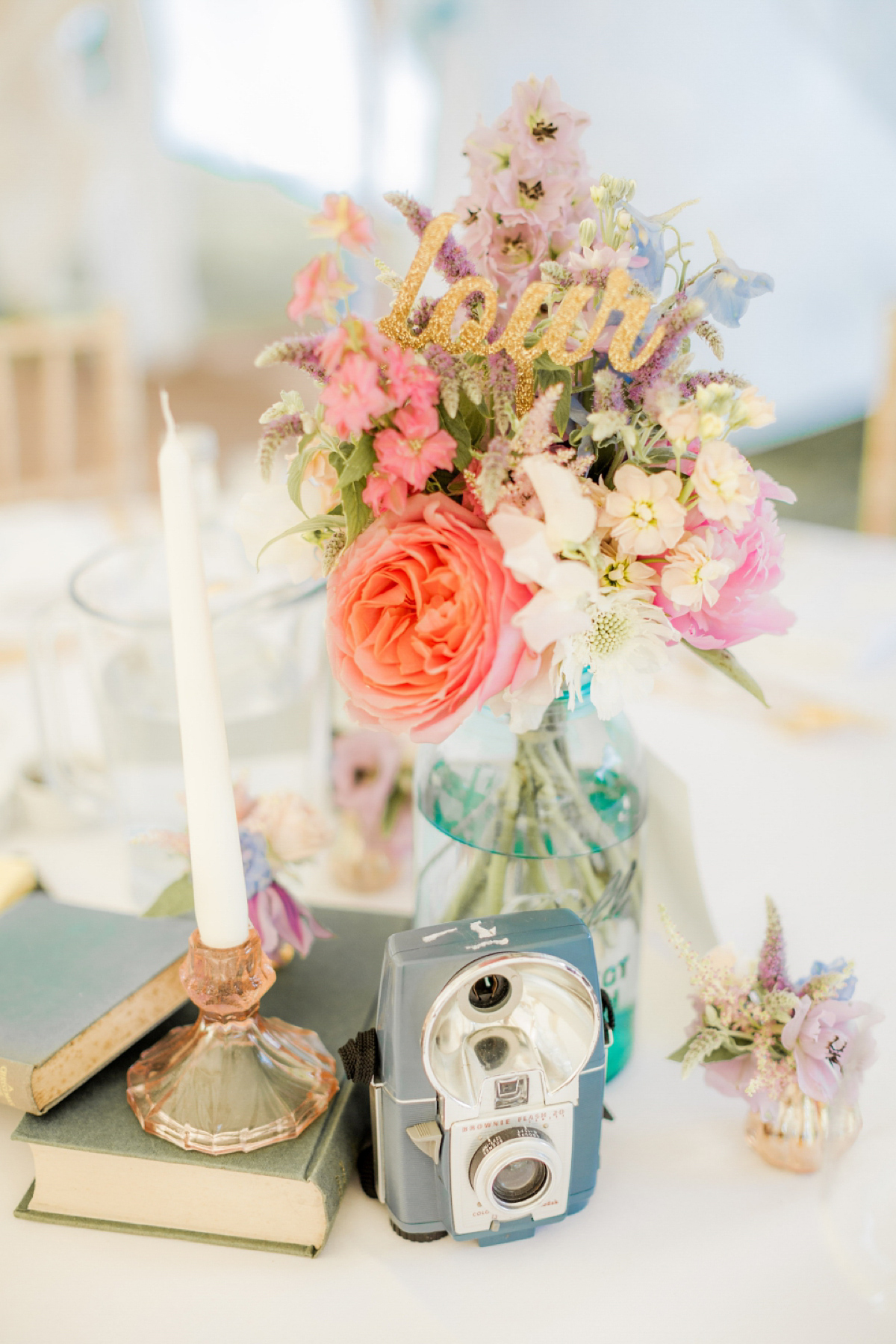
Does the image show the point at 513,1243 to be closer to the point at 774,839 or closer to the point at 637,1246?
the point at 637,1246

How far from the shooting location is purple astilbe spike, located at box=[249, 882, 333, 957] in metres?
0.57

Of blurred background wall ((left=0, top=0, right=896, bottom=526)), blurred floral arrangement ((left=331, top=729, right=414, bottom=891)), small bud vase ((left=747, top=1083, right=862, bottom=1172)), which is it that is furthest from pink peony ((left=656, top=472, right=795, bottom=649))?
blurred background wall ((left=0, top=0, right=896, bottom=526))

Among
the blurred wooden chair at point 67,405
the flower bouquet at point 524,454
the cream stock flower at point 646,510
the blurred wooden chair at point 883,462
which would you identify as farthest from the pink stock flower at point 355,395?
the blurred wooden chair at point 67,405

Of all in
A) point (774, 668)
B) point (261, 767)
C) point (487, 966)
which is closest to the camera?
point (487, 966)

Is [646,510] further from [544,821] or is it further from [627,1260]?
[627,1260]

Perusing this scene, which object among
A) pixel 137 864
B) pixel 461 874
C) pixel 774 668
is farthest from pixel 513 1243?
pixel 774 668

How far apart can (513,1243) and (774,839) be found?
412 millimetres

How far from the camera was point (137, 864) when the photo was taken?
741 millimetres

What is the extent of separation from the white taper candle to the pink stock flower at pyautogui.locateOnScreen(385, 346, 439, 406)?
0.09m

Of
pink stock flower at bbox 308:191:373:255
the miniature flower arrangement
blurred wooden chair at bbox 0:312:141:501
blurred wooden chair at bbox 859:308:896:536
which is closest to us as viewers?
pink stock flower at bbox 308:191:373:255

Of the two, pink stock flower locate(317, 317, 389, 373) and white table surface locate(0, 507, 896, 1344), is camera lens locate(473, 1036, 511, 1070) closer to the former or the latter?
white table surface locate(0, 507, 896, 1344)

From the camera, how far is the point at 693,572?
0.42 meters

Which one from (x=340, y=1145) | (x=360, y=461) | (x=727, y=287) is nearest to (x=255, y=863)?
(x=340, y=1145)

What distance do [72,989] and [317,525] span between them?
10.9 inches
